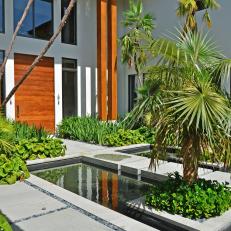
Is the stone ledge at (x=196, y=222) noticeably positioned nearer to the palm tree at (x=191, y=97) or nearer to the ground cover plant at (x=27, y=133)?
the palm tree at (x=191, y=97)

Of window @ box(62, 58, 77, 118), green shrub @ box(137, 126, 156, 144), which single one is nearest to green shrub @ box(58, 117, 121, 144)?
green shrub @ box(137, 126, 156, 144)

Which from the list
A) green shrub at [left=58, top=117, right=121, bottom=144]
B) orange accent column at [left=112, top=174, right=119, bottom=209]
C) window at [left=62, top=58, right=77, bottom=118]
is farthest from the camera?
window at [left=62, top=58, right=77, bottom=118]

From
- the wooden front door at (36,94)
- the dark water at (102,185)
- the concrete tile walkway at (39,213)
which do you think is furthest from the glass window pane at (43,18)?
the concrete tile walkway at (39,213)

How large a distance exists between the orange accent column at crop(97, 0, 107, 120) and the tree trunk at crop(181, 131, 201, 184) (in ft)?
27.2

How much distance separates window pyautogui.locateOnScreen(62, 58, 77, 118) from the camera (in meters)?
12.9

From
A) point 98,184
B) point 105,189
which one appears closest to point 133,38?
point 98,184

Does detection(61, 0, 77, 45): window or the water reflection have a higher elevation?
detection(61, 0, 77, 45): window

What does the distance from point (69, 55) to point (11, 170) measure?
26.5 feet

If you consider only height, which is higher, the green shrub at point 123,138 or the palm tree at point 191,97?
the palm tree at point 191,97

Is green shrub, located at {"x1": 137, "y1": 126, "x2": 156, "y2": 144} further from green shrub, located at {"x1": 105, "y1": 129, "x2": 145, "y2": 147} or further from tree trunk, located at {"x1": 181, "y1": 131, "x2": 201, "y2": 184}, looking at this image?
tree trunk, located at {"x1": 181, "y1": 131, "x2": 201, "y2": 184}

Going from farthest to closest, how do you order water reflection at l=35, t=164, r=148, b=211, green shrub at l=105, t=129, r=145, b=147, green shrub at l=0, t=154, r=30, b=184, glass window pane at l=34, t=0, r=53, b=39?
glass window pane at l=34, t=0, r=53, b=39, green shrub at l=105, t=129, r=145, b=147, green shrub at l=0, t=154, r=30, b=184, water reflection at l=35, t=164, r=148, b=211

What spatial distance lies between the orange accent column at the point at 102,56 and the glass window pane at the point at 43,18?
1.89m

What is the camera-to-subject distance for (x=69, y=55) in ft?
41.9

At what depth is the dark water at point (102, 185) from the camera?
15.2 feet
